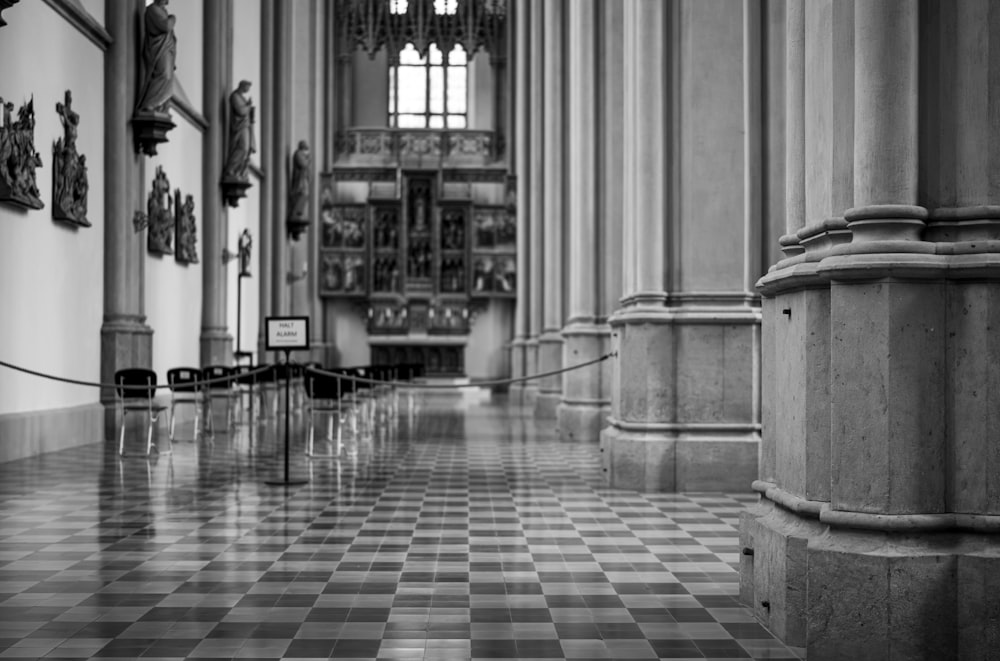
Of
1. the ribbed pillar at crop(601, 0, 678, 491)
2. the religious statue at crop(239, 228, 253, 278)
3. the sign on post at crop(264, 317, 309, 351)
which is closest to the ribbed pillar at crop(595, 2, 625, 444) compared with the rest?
the ribbed pillar at crop(601, 0, 678, 491)

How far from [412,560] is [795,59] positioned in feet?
12.3

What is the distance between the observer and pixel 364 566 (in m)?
6.89

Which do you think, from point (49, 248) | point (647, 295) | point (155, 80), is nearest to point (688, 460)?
point (647, 295)

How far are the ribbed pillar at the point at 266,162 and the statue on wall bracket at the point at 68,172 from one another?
12.8 m

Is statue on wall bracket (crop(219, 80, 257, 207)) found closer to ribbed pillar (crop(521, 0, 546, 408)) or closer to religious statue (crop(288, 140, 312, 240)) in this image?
ribbed pillar (crop(521, 0, 546, 408))

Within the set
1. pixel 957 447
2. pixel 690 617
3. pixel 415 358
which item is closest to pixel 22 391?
pixel 690 617

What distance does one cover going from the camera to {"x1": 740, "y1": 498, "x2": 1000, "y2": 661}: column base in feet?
15.1

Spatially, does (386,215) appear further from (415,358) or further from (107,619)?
(107,619)

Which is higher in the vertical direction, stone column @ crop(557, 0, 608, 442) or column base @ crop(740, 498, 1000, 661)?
stone column @ crop(557, 0, 608, 442)

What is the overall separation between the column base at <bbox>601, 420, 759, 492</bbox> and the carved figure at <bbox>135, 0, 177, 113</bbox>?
10.4 metres

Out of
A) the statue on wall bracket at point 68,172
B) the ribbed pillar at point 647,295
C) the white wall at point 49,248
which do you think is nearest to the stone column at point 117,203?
the white wall at point 49,248

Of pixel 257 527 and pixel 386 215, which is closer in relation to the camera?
pixel 257 527

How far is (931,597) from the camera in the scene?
4.62 m

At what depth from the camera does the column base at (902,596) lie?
4.59 metres
